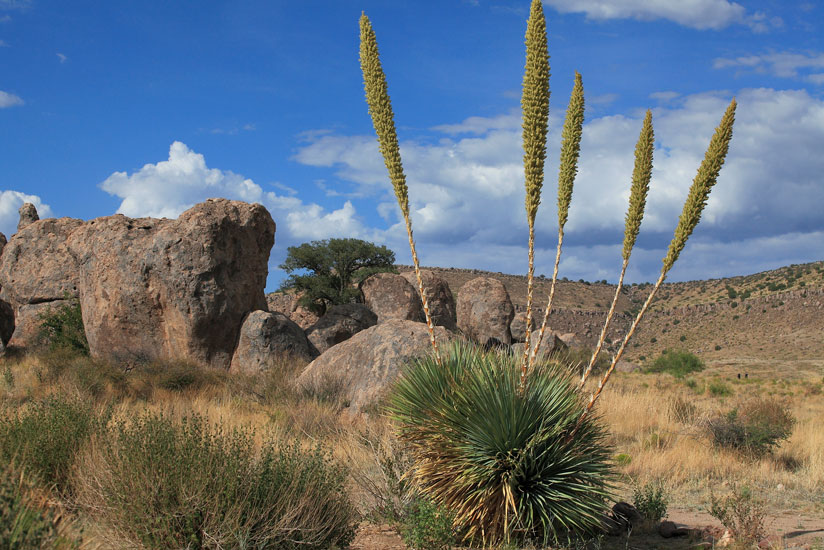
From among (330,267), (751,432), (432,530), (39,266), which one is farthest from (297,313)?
(432,530)

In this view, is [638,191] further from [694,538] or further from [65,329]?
[65,329]

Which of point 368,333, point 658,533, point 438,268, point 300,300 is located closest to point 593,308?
point 438,268

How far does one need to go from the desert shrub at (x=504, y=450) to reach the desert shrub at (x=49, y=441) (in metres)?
3.47

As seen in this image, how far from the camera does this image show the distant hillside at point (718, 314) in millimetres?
46875

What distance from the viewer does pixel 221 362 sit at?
58.1 feet

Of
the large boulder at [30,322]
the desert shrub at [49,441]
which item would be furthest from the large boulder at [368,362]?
the large boulder at [30,322]

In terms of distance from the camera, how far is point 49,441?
265 inches

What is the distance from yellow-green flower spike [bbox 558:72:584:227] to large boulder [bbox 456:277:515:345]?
19.3 metres

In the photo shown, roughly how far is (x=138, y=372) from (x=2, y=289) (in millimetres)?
12134

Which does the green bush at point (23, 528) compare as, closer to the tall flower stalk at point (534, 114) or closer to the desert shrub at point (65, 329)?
the tall flower stalk at point (534, 114)

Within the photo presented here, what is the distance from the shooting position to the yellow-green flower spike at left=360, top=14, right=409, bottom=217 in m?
5.90

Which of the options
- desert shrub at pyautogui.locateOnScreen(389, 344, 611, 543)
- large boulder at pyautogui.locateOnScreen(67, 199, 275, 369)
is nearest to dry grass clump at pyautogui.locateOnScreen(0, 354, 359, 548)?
desert shrub at pyautogui.locateOnScreen(389, 344, 611, 543)

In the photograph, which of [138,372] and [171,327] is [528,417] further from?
[171,327]

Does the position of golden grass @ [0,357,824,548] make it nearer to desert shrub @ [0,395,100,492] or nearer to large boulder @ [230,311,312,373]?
desert shrub @ [0,395,100,492]
